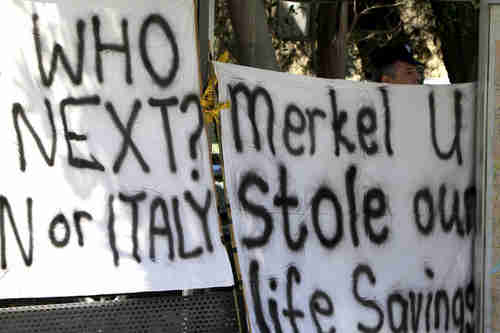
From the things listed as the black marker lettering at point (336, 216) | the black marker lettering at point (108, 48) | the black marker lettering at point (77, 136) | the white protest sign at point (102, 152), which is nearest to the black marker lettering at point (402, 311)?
the black marker lettering at point (336, 216)

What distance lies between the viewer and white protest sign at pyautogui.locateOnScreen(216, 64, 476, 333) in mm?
3697

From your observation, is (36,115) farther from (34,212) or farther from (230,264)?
(230,264)

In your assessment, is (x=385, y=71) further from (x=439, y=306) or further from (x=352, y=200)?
(x=439, y=306)

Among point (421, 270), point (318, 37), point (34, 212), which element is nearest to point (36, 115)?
point (34, 212)

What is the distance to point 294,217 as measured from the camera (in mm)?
3766

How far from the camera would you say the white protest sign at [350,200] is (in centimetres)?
370

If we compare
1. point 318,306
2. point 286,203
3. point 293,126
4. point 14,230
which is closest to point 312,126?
point 293,126

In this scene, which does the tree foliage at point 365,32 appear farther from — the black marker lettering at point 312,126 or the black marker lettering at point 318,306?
the black marker lettering at point 318,306

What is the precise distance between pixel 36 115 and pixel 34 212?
498mm

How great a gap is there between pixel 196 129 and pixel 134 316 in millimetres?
1091

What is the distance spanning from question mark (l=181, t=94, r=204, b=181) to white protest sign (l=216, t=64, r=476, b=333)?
15cm

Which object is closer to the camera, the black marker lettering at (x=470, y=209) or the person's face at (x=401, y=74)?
the black marker lettering at (x=470, y=209)

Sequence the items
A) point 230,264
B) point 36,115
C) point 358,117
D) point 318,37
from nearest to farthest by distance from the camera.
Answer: point 36,115
point 230,264
point 358,117
point 318,37

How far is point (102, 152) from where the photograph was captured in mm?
3465
